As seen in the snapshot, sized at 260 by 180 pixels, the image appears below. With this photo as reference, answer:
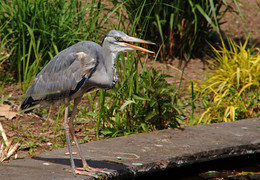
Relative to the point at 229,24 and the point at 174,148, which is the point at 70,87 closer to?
the point at 174,148

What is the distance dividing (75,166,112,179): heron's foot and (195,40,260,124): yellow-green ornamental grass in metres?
2.10

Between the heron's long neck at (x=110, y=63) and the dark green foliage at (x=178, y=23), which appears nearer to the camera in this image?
the heron's long neck at (x=110, y=63)

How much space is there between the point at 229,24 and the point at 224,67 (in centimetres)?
341

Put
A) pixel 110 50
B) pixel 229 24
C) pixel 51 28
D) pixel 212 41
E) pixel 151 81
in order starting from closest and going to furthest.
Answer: pixel 110 50 < pixel 151 81 < pixel 51 28 < pixel 212 41 < pixel 229 24

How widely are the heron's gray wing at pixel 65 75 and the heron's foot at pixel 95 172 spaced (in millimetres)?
628

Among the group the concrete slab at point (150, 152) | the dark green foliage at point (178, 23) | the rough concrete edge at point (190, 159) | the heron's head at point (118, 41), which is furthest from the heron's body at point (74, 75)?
the dark green foliage at point (178, 23)

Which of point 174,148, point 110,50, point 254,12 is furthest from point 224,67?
point 254,12

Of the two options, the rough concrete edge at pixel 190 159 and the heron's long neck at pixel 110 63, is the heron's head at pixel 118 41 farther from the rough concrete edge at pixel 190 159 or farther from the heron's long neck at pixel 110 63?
the rough concrete edge at pixel 190 159

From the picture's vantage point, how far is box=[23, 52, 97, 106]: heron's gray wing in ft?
11.9

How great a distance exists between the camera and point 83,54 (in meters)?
3.64

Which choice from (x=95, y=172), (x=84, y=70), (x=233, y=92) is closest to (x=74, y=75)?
(x=84, y=70)

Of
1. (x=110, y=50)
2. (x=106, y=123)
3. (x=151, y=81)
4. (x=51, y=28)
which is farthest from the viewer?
(x=51, y=28)

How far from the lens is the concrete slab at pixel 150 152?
3.60m

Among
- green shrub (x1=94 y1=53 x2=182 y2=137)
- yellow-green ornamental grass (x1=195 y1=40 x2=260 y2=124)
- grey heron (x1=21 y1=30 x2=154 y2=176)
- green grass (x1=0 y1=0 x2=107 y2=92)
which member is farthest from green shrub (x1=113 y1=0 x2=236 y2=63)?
grey heron (x1=21 y1=30 x2=154 y2=176)
